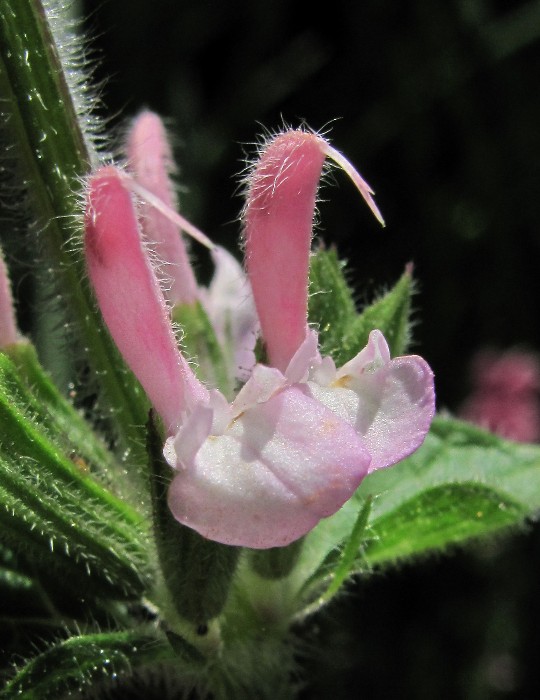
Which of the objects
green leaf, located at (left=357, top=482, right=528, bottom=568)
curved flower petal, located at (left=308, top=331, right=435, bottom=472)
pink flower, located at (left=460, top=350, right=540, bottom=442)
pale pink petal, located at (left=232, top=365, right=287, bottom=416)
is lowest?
pink flower, located at (left=460, top=350, right=540, bottom=442)

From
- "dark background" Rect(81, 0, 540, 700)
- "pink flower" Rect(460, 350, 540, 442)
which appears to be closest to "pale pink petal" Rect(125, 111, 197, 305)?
"dark background" Rect(81, 0, 540, 700)

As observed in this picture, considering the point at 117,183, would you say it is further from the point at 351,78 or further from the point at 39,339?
the point at 351,78

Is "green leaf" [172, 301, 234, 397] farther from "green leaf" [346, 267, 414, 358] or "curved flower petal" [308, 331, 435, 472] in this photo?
"curved flower petal" [308, 331, 435, 472]

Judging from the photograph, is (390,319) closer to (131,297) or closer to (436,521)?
(436,521)

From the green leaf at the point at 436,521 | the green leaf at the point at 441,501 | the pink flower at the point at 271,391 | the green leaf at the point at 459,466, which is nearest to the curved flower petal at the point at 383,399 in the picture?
the pink flower at the point at 271,391

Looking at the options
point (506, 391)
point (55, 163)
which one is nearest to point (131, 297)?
point (55, 163)

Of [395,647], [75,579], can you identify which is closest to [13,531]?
[75,579]

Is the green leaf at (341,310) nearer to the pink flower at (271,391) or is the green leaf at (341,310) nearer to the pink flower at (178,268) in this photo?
the pink flower at (178,268)
